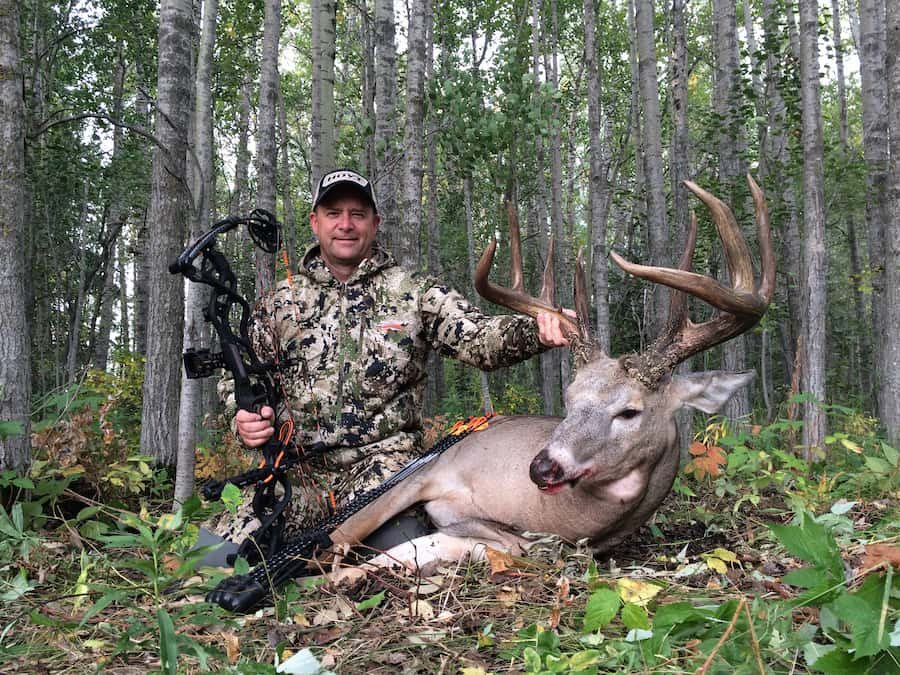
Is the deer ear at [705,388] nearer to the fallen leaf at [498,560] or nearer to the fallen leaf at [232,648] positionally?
the fallen leaf at [498,560]

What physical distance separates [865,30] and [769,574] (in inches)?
436

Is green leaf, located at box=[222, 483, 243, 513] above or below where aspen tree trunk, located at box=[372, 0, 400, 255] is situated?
below

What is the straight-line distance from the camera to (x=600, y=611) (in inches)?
88.0

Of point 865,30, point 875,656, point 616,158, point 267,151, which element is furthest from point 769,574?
point 616,158

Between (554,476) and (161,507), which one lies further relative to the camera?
(161,507)

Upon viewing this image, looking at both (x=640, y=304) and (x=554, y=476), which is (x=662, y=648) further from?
(x=640, y=304)

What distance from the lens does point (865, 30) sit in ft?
35.6

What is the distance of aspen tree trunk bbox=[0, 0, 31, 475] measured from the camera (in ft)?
12.7

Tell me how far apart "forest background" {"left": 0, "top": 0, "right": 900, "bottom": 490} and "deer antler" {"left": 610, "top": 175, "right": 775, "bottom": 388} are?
58.6 inches

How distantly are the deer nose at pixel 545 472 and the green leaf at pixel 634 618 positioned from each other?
0.83 meters

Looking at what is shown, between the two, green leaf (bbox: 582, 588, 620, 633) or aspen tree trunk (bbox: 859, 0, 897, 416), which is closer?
green leaf (bbox: 582, 588, 620, 633)

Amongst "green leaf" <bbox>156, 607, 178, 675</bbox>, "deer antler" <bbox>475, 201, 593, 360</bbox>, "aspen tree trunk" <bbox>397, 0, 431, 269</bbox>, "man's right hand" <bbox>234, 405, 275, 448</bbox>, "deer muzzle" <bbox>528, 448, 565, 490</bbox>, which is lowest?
"green leaf" <bbox>156, 607, 178, 675</bbox>

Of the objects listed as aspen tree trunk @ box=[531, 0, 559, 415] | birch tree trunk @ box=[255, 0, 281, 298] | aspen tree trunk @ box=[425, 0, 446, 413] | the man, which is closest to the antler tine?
the man

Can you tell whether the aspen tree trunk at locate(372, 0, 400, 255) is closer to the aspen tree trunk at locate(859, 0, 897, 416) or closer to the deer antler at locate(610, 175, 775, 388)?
the deer antler at locate(610, 175, 775, 388)
